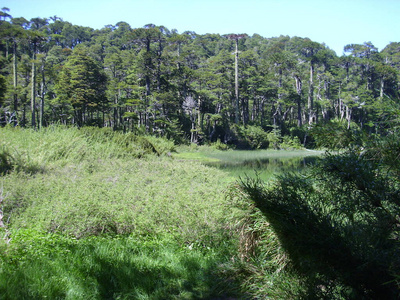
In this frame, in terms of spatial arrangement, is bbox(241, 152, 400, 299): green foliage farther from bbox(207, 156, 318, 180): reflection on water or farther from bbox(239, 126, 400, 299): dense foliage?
bbox(207, 156, 318, 180): reflection on water

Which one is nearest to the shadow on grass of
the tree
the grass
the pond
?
the pond

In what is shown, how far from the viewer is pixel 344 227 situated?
1735 mm

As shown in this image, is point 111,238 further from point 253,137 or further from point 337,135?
point 253,137

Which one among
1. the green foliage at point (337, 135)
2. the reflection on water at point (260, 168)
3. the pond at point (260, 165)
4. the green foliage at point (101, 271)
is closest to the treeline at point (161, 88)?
the pond at point (260, 165)

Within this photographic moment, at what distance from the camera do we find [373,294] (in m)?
1.57

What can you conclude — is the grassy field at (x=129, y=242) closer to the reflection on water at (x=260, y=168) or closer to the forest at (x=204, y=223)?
the forest at (x=204, y=223)

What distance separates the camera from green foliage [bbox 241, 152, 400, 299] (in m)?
1.55

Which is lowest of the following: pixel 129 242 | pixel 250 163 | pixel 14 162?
pixel 250 163

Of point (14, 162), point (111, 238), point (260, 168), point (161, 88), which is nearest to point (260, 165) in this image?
point (260, 168)

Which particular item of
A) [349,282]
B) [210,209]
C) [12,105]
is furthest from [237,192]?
[12,105]

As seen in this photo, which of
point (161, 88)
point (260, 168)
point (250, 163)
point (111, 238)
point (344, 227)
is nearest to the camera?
point (344, 227)

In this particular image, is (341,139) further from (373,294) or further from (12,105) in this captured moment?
(12,105)

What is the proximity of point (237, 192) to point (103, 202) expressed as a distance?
3.45 metres

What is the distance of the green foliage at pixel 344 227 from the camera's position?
1546 mm
